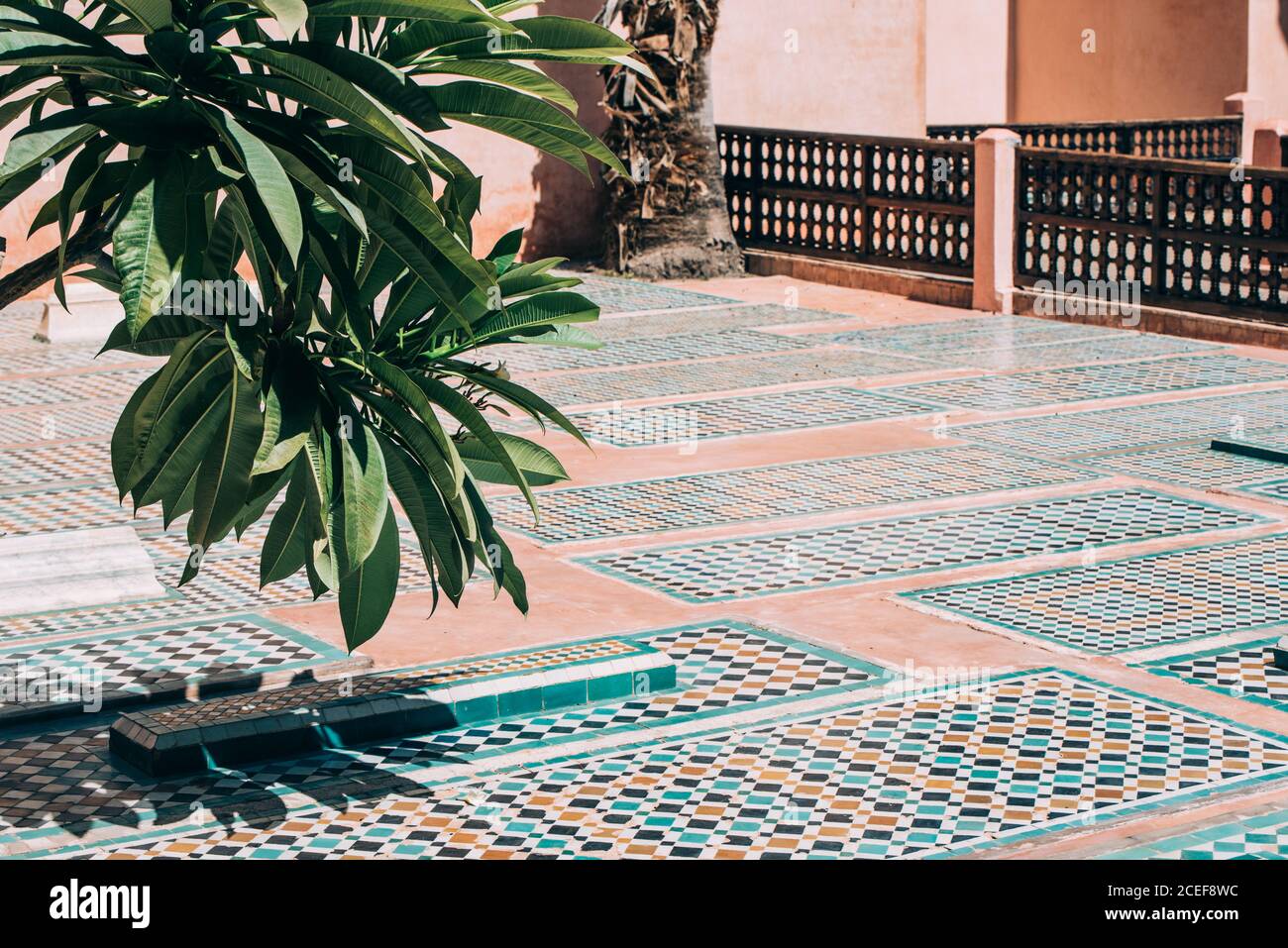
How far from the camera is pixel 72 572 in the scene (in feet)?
24.2

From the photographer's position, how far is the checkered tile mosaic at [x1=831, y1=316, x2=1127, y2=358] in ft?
44.2

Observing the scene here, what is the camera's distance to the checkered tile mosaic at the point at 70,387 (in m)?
11.7

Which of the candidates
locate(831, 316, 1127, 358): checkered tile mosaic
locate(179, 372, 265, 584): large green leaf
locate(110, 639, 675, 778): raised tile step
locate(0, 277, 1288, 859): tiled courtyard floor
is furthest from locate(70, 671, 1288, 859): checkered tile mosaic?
locate(831, 316, 1127, 358): checkered tile mosaic

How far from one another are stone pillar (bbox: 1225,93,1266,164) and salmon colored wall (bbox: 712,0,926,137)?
3.87 m

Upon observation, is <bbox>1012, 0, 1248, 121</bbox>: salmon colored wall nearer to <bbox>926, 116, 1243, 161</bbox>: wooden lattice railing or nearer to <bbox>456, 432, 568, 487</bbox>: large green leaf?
<bbox>926, 116, 1243, 161</bbox>: wooden lattice railing

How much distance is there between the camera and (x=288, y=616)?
23.0 feet

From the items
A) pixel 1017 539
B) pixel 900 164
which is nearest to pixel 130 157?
pixel 1017 539

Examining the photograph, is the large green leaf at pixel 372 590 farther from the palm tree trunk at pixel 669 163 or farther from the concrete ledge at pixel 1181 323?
the palm tree trunk at pixel 669 163

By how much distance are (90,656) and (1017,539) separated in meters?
3.60

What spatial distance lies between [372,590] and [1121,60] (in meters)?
22.3

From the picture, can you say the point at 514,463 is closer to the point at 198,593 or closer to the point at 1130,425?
the point at 198,593

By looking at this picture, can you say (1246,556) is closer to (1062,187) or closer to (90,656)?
(90,656)

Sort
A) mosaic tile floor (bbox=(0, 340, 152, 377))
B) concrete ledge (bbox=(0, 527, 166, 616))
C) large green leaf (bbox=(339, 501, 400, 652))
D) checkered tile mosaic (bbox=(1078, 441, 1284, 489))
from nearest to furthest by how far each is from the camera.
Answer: large green leaf (bbox=(339, 501, 400, 652)), concrete ledge (bbox=(0, 527, 166, 616)), checkered tile mosaic (bbox=(1078, 441, 1284, 489)), mosaic tile floor (bbox=(0, 340, 152, 377))

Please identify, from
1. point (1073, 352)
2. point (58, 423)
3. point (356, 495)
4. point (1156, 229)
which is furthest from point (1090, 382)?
point (356, 495)
